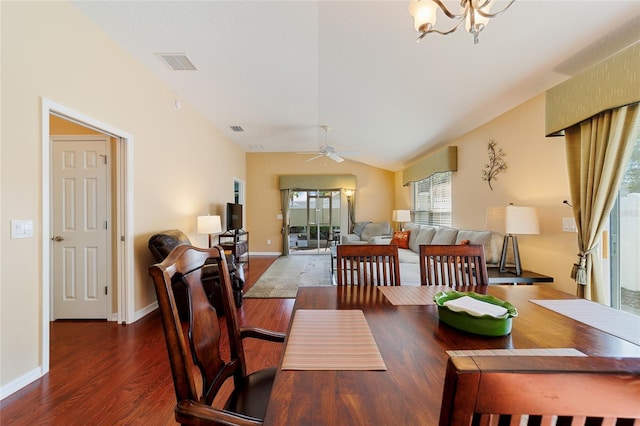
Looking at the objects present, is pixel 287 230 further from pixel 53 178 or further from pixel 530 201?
pixel 530 201

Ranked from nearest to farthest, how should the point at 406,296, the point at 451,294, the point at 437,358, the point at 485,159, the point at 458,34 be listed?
the point at 437,358, the point at 451,294, the point at 406,296, the point at 458,34, the point at 485,159

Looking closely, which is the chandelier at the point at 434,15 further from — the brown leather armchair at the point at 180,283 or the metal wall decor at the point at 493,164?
the brown leather armchair at the point at 180,283

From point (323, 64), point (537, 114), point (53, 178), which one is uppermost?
point (323, 64)

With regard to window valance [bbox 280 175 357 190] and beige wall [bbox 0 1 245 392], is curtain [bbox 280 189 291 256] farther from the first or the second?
beige wall [bbox 0 1 245 392]

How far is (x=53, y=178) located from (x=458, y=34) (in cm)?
421

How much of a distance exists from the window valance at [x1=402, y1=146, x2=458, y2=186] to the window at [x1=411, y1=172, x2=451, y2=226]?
0.69 ft

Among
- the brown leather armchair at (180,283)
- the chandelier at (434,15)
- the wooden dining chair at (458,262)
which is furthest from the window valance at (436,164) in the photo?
the brown leather armchair at (180,283)

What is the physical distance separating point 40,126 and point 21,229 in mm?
753

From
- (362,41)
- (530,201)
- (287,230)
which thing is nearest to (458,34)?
(362,41)

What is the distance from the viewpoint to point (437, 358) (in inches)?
34.4

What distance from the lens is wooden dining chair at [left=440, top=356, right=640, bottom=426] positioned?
320 mm

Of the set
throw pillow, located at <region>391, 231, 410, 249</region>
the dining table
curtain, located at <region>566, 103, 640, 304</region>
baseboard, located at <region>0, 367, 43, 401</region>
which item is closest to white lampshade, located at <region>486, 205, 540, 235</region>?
curtain, located at <region>566, 103, 640, 304</region>

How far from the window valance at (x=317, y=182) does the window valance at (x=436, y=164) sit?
1.78 meters

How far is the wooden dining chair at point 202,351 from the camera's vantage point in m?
0.77
